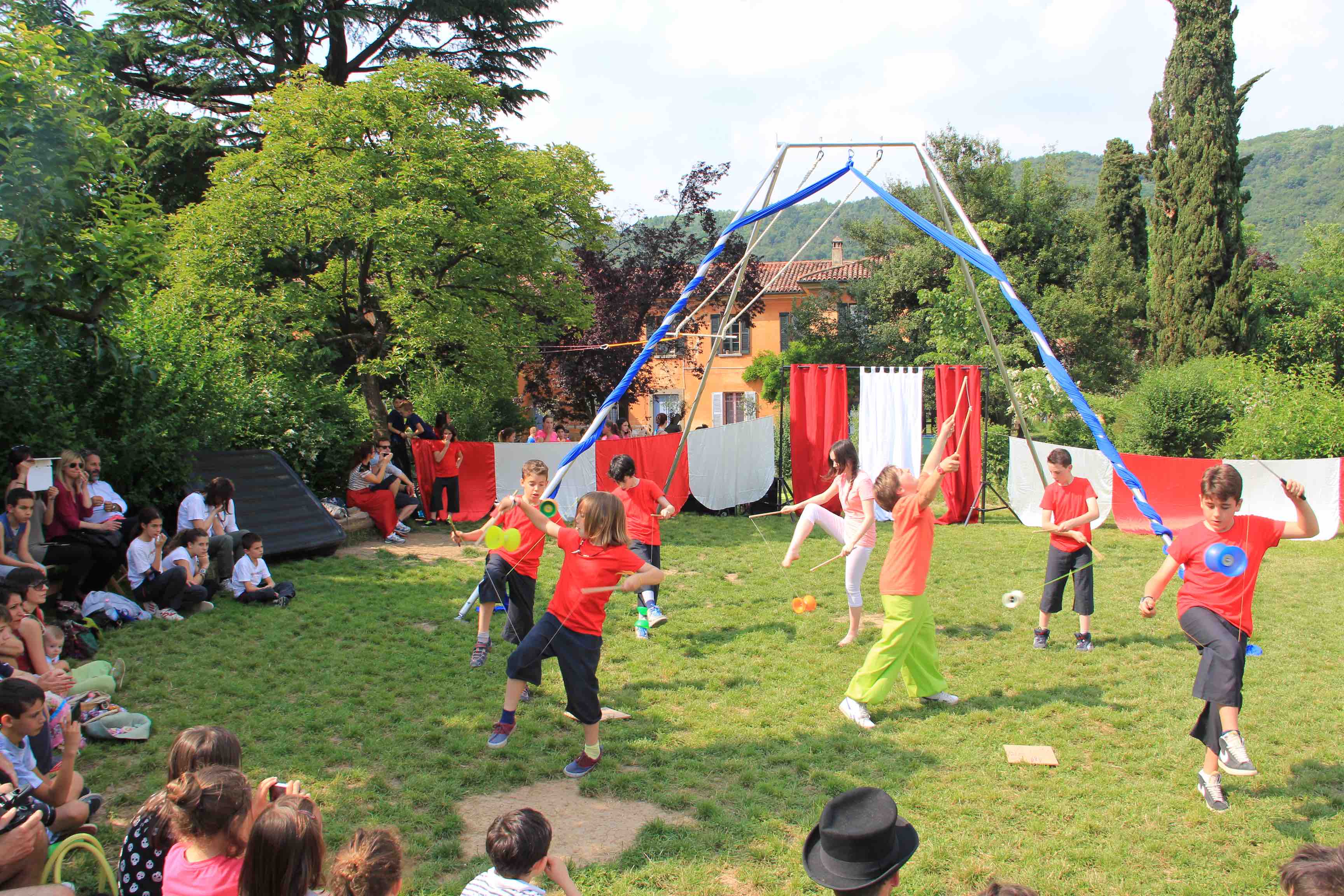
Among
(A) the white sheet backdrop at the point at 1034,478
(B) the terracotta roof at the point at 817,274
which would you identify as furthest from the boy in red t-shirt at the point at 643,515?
(B) the terracotta roof at the point at 817,274

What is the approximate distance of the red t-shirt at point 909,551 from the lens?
5.95 m

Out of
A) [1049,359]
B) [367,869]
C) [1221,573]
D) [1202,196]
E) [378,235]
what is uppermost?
[1202,196]

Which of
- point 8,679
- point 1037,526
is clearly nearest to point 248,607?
point 8,679

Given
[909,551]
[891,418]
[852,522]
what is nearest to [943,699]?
[909,551]

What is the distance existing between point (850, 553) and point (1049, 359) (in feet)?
7.42

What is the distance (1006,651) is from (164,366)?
371 inches

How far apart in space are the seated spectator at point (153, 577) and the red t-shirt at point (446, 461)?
18.6 feet

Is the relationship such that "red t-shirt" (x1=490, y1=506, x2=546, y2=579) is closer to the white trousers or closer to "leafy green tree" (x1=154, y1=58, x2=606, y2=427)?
the white trousers

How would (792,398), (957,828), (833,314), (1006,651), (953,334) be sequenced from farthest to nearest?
1. (833,314)
2. (953,334)
3. (792,398)
4. (1006,651)
5. (957,828)

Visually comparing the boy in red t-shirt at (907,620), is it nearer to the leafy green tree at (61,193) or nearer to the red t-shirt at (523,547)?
the red t-shirt at (523,547)

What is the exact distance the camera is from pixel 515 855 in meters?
2.80

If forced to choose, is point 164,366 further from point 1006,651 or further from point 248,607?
point 1006,651

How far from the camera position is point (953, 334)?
2253cm

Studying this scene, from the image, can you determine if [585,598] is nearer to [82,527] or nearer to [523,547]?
[523,547]
